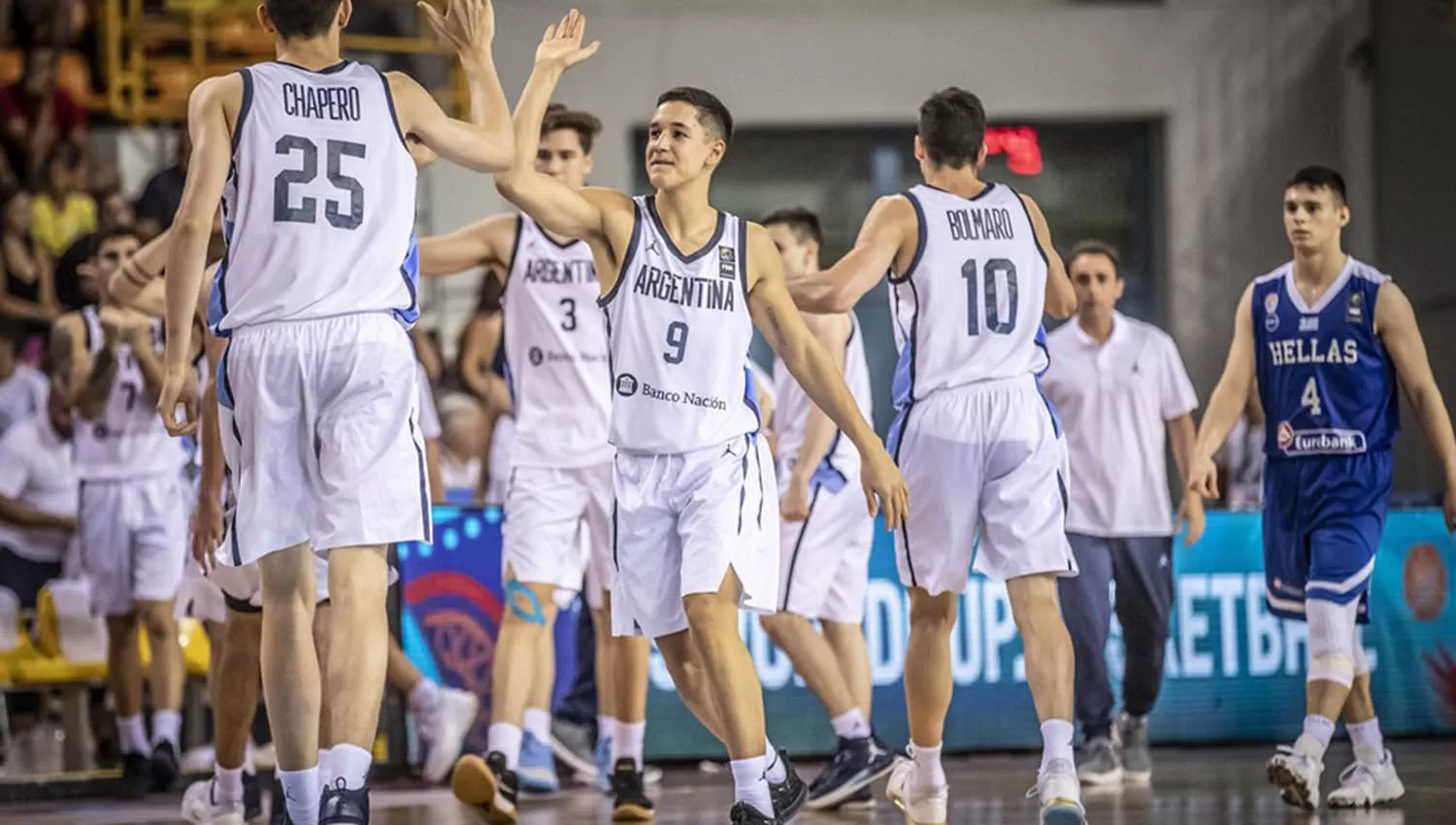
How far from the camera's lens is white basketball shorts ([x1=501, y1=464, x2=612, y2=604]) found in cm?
721

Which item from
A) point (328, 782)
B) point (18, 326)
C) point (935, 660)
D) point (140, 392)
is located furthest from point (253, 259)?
point (18, 326)

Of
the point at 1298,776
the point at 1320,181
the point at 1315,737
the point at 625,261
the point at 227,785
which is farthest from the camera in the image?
the point at 1320,181

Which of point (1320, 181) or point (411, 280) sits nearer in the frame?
point (411, 280)

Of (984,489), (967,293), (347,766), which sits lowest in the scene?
(347,766)

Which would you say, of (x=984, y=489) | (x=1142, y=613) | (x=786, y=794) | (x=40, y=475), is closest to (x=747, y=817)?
(x=786, y=794)

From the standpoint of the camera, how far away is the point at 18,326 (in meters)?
13.4

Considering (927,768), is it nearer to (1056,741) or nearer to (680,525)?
(1056,741)

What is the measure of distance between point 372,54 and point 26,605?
605 centimetres

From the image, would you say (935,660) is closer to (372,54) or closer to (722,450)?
(722,450)

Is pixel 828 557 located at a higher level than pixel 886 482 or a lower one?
lower

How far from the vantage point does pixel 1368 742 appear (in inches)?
289

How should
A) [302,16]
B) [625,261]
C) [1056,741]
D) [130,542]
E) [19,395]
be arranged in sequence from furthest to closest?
[19,395]
[130,542]
[1056,741]
[625,261]
[302,16]

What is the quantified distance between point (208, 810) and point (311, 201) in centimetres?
259

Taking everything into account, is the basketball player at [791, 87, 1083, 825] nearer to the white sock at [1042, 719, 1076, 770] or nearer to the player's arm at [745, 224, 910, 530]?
the white sock at [1042, 719, 1076, 770]
